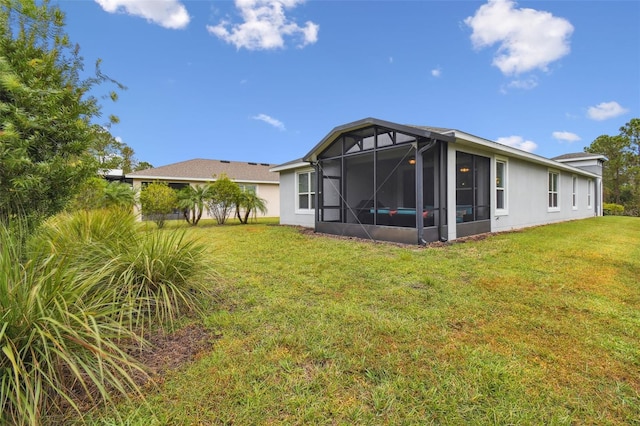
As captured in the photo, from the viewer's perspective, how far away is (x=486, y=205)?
9188mm

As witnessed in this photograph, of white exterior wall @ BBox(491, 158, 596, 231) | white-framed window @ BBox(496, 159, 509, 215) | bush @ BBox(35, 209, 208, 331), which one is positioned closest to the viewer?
bush @ BBox(35, 209, 208, 331)

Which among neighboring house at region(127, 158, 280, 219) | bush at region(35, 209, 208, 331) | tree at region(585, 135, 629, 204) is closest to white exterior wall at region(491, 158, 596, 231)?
bush at region(35, 209, 208, 331)

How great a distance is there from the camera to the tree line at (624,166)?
77.9 ft

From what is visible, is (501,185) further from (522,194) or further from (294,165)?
(294,165)

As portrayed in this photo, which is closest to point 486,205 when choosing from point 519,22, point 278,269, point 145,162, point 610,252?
point 610,252

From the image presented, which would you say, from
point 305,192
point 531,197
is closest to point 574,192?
point 531,197

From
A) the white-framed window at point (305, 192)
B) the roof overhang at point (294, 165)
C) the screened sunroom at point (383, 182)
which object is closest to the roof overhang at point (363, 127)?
the screened sunroom at point (383, 182)

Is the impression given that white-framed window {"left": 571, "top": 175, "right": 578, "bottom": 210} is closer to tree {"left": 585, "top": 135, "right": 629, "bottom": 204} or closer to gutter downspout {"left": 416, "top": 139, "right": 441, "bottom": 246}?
gutter downspout {"left": 416, "top": 139, "right": 441, "bottom": 246}

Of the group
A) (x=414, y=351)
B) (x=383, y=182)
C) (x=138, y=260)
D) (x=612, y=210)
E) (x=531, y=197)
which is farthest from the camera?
(x=612, y=210)

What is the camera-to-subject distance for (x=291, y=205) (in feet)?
43.7

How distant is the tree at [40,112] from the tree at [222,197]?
10159 millimetres

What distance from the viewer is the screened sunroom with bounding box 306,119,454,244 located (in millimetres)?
7352

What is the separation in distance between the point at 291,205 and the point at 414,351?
11.2 m

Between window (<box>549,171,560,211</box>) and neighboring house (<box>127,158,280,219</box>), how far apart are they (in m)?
14.7
